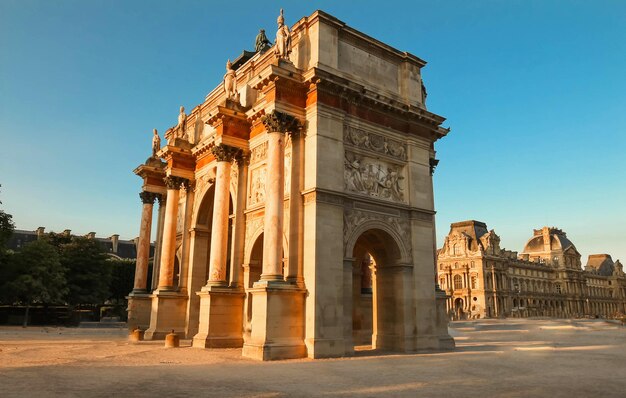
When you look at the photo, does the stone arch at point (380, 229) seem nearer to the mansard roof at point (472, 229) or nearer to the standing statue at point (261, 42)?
the standing statue at point (261, 42)

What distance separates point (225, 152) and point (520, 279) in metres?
108

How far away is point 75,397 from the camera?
10.2 metres

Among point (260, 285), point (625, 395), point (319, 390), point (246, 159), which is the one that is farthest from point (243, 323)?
point (625, 395)

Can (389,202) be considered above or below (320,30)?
below

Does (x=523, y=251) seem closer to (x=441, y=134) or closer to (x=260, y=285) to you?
(x=441, y=134)

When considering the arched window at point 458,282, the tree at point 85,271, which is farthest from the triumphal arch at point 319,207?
the arched window at point 458,282

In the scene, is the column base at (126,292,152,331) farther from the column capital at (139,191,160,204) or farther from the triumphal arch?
the column capital at (139,191,160,204)

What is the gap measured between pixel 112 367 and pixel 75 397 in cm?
566

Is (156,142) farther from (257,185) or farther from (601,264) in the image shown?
(601,264)

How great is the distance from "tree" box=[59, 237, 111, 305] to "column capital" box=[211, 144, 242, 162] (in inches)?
1366

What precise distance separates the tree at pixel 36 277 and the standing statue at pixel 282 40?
117 feet

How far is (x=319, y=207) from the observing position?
66.2ft

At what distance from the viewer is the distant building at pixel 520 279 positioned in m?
105

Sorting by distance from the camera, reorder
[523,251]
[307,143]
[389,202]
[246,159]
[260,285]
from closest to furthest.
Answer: [260,285] < [307,143] < [389,202] < [246,159] < [523,251]
